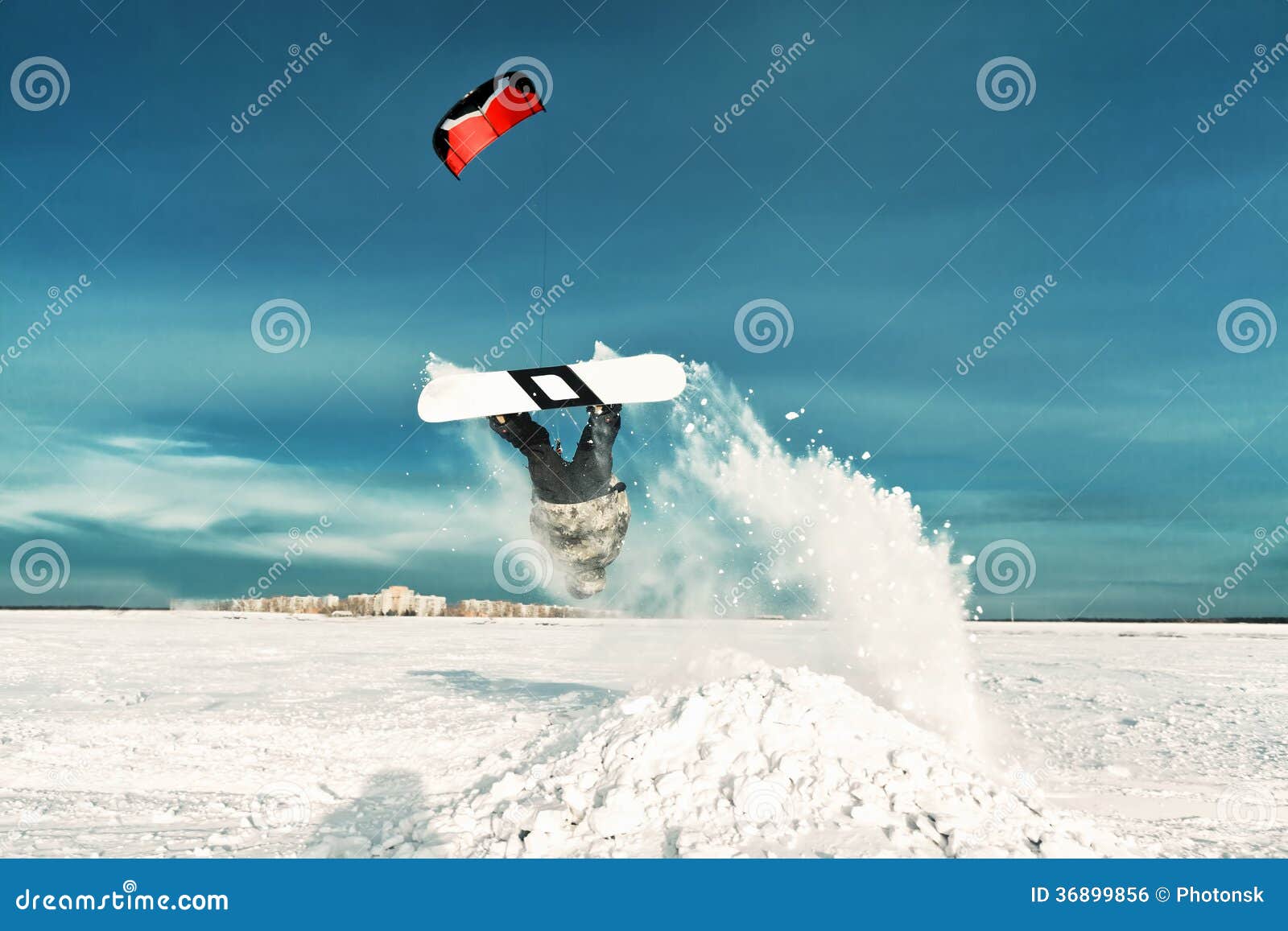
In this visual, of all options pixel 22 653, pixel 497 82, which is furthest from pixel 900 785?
pixel 22 653

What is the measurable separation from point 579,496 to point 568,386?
1.72 m

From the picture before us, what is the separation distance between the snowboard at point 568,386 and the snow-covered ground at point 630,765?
3.23 meters

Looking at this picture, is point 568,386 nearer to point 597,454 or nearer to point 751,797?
point 597,454

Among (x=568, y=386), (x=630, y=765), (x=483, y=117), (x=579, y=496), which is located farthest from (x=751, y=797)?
(x=483, y=117)

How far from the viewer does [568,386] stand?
8.57 m

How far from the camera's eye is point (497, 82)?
950 centimetres

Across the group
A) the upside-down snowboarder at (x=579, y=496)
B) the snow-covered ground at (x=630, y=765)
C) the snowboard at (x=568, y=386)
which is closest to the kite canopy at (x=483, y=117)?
the snowboard at (x=568, y=386)

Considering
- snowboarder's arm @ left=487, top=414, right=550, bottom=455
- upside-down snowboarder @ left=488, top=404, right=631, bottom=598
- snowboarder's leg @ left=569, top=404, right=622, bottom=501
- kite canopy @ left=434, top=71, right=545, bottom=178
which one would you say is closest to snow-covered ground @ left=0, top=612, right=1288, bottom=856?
upside-down snowboarder @ left=488, top=404, right=631, bottom=598

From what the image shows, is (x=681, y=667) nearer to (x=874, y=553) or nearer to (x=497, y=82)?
(x=874, y=553)

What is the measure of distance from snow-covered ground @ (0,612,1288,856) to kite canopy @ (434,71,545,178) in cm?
670

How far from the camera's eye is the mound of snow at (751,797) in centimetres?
647

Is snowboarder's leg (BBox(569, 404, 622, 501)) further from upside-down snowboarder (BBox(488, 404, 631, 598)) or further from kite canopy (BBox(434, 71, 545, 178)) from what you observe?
kite canopy (BBox(434, 71, 545, 178))

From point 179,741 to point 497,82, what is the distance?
1004 cm

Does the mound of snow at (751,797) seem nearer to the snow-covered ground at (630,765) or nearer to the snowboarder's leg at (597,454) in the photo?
the snow-covered ground at (630,765)
